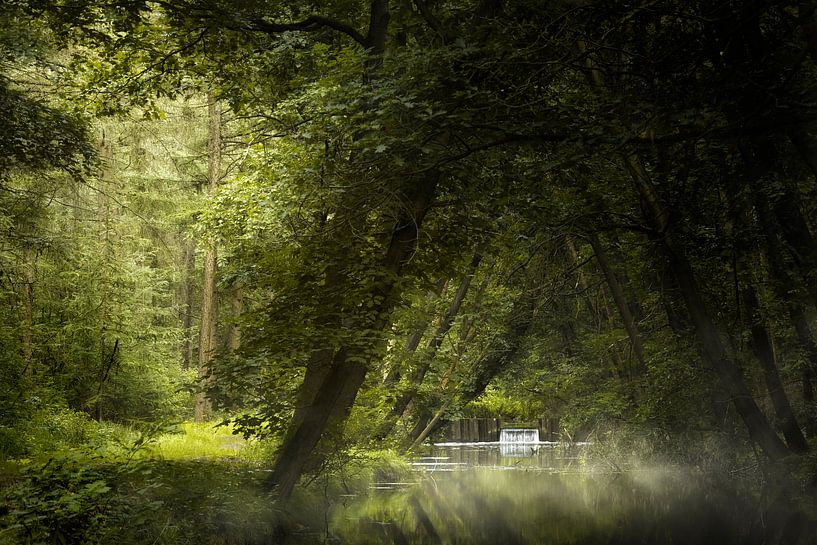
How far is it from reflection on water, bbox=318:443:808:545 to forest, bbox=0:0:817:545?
0.27 feet

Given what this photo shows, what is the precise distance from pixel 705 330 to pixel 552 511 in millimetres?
4300

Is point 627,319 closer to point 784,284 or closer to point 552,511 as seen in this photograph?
point 552,511

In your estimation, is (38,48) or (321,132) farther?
(38,48)

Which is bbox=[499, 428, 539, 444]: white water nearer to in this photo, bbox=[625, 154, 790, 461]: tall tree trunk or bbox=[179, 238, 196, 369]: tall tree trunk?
bbox=[179, 238, 196, 369]: tall tree trunk

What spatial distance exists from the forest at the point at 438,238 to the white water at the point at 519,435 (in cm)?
1652

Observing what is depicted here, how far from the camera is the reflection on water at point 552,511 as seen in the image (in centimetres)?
1141

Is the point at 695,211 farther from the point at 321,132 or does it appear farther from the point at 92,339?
the point at 92,339

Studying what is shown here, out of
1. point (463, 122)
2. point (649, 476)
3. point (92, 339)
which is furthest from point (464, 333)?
Answer: point (463, 122)

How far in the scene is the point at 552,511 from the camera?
14000 mm

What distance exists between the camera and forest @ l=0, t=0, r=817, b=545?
8.38m

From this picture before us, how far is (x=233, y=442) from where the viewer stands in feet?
55.3

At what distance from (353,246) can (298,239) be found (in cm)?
70

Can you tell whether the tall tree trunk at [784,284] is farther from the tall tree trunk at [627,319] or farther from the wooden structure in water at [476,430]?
the wooden structure in water at [476,430]

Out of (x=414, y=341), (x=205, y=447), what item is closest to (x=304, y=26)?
(x=205, y=447)
